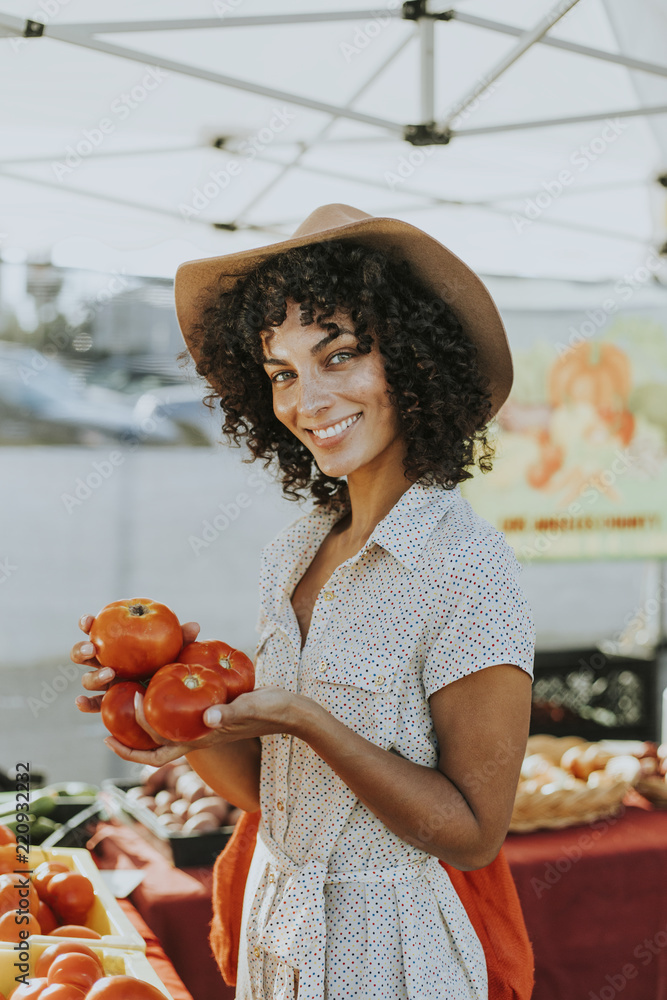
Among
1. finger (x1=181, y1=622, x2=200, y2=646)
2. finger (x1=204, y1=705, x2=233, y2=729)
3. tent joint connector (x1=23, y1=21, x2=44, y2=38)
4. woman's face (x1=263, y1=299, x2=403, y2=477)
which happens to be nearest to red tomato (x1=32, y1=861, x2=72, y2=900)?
finger (x1=181, y1=622, x2=200, y2=646)

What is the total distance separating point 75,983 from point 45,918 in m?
0.50

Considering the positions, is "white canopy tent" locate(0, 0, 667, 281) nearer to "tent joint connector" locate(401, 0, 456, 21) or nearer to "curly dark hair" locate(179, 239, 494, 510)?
"tent joint connector" locate(401, 0, 456, 21)

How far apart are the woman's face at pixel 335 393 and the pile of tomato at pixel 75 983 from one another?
959 millimetres

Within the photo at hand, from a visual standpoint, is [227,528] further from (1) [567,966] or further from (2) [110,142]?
(1) [567,966]

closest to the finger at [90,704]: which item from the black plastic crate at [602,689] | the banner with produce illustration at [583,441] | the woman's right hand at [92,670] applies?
the woman's right hand at [92,670]

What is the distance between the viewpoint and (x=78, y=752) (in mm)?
6844

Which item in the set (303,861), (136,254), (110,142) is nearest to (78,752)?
(136,254)

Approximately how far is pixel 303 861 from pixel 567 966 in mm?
1889

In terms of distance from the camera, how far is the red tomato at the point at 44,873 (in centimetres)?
212

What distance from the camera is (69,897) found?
2.11 meters

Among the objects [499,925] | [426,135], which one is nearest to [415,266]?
[499,925]

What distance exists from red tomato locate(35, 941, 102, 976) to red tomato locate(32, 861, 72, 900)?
0.36 m

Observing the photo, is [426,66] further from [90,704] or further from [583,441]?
[90,704]

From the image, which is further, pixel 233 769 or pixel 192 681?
pixel 233 769
